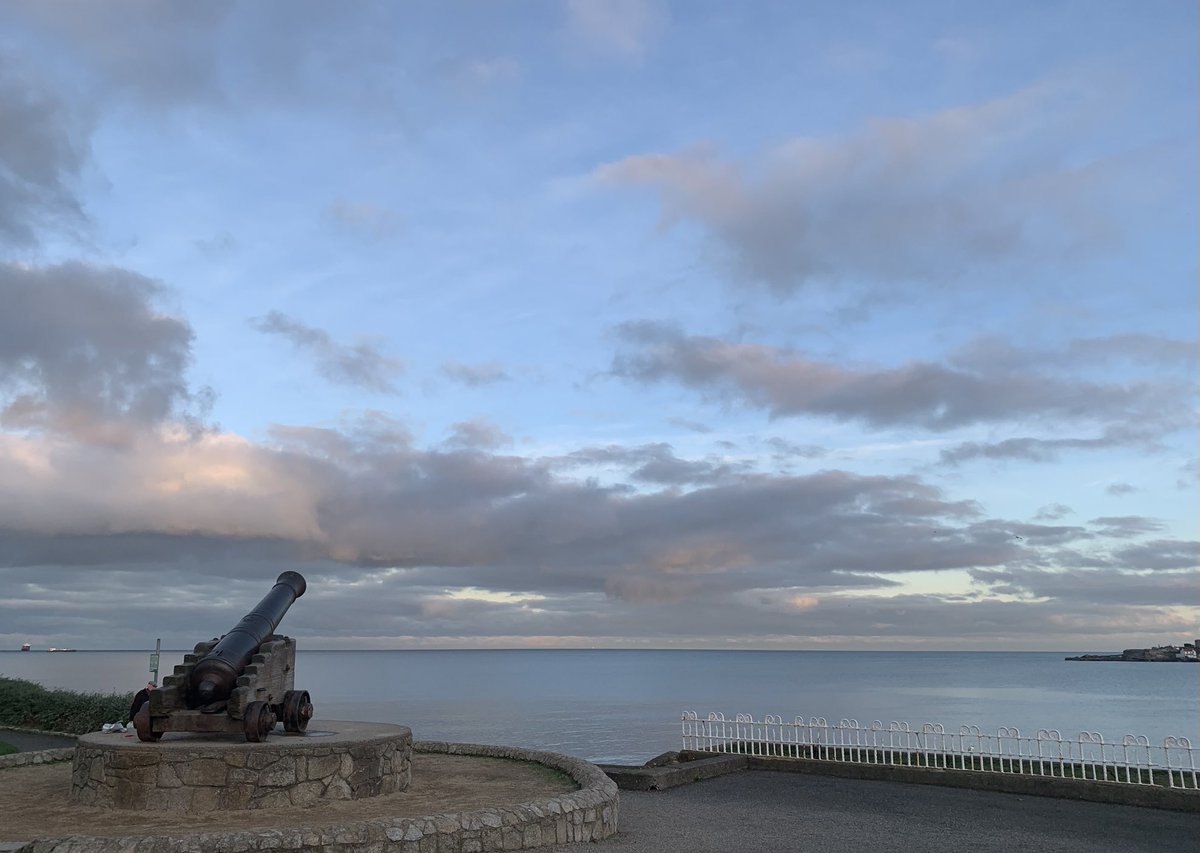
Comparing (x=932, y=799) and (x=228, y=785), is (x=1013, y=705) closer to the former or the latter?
(x=932, y=799)

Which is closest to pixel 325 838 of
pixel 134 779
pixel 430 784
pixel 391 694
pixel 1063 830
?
pixel 134 779

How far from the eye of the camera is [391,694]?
8656 cm

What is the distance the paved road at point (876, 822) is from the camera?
10078 millimetres

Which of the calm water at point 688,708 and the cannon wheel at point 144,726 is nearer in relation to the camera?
the cannon wheel at point 144,726

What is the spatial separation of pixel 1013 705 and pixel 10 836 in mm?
73013

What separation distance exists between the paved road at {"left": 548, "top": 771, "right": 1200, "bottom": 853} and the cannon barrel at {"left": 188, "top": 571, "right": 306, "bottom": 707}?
15.4 ft

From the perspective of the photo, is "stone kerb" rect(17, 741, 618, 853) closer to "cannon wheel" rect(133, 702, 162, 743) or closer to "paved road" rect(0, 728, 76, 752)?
"cannon wheel" rect(133, 702, 162, 743)

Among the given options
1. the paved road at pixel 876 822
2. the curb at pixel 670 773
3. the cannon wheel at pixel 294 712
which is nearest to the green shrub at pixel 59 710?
the cannon wheel at pixel 294 712

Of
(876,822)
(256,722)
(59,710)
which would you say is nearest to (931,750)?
(876,822)

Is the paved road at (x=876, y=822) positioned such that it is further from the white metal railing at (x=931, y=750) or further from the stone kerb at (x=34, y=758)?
the stone kerb at (x=34, y=758)

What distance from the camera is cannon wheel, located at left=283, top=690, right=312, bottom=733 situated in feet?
40.4

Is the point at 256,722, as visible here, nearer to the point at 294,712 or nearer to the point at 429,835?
the point at 294,712

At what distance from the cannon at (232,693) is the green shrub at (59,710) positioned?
1309 cm

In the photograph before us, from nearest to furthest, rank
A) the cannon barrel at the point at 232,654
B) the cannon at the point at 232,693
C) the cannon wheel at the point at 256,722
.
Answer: the cannon wheel at the point at 256,722, the cannon at the point at 232,693, the cannon barrel at the point at 232,654
